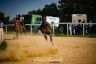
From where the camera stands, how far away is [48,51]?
8.16ft

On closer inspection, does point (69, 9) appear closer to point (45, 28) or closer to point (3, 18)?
point (45, 28)

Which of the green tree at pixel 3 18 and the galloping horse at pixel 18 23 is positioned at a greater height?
the green tree at pixel 3 18

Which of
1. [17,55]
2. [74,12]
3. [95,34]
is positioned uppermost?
[74,12]

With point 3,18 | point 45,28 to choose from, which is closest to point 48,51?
point 45,28

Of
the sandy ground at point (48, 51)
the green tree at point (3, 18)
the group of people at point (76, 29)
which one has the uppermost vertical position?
the green tree at point (3, 18)

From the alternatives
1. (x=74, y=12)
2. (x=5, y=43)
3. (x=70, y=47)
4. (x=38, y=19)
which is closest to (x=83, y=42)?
(x=70, y=47)

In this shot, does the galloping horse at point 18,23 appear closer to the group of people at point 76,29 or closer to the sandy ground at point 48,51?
the sandy ground at point 48,51

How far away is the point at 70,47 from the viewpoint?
8.20 ft

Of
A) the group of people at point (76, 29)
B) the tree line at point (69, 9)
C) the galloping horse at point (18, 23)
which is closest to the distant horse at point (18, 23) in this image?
the galloping horse at point (18, 23)

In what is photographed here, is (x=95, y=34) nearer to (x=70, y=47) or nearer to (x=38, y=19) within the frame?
(x=70, y=47)

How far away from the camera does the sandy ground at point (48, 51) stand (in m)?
2.44

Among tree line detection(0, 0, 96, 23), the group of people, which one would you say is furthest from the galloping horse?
the group of people

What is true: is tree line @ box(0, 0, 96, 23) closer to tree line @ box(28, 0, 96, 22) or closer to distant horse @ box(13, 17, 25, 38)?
tree line @ box(28, 0, 96, 22)

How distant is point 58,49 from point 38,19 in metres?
0.31
